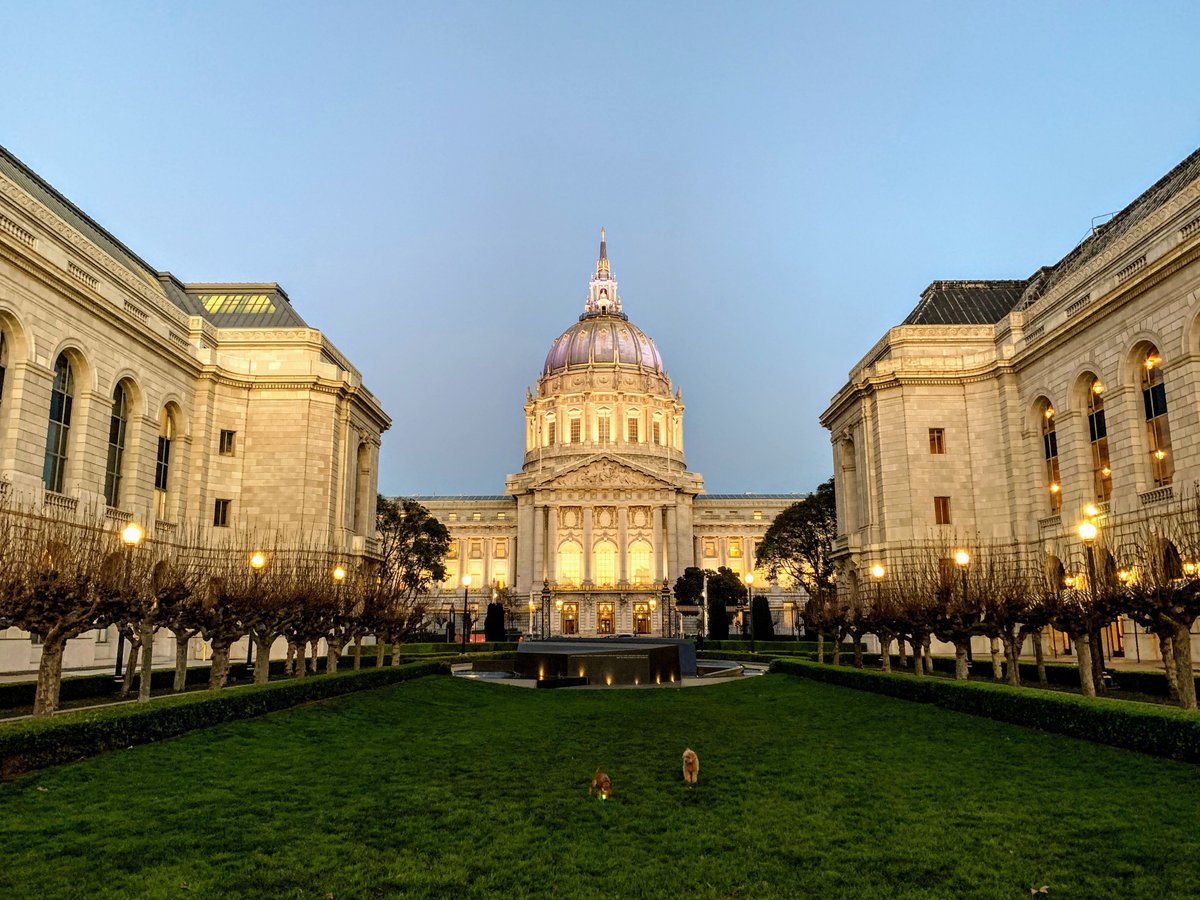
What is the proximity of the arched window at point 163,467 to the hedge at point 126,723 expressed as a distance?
2487cm

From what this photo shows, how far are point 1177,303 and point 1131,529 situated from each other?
953 cm

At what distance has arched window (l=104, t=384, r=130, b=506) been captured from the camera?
135ft

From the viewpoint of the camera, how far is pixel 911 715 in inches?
869

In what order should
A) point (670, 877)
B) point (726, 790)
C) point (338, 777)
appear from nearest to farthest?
point (670, 877)
point (726, 790)
point (338, 777)

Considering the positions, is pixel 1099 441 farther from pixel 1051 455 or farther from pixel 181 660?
pixel 181 660

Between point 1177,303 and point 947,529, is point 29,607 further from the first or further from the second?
point 947,529

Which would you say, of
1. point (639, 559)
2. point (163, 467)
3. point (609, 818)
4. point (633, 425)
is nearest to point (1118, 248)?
point (609, 818)

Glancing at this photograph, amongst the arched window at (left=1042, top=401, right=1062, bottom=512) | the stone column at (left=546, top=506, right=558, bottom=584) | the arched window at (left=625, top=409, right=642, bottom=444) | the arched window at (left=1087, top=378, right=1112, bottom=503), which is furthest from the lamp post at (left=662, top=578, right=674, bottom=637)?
the arched window at (left=1087, top=378, right=1112, bottom=503)

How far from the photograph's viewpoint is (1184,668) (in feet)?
62.2

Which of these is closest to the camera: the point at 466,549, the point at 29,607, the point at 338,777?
the point at 338,777

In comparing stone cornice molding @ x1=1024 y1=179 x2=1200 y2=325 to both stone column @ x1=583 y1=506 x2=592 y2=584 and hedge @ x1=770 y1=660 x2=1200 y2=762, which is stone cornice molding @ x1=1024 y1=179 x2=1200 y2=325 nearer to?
hedge @ x1=770 y1=660 x2=1200 y2=762

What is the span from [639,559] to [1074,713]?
94010 mm

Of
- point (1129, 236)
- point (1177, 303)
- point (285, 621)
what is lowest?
point (285, 621)

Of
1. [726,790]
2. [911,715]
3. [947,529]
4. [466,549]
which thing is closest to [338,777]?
[726,790]
